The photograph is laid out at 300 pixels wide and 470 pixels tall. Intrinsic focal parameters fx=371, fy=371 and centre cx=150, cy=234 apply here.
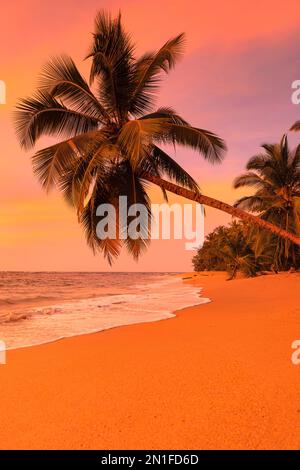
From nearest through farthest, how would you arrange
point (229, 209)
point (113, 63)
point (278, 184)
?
point (229, 209) → point (113, 63) → point (278, 184)

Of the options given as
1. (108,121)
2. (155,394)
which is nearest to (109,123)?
(108,121)

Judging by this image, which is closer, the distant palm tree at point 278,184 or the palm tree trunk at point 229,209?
the palm tree trunk at point 229,209

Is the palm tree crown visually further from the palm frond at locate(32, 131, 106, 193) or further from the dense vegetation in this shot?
the dense vegetation

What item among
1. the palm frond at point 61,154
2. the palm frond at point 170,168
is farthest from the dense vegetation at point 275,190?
the palm frond at point 61,154

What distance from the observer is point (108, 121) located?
32.3 ft

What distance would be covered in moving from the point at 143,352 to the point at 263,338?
2372mm

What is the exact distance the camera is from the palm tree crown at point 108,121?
9344 millimetres

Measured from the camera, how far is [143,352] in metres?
6.38

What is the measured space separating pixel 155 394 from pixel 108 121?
294 inches

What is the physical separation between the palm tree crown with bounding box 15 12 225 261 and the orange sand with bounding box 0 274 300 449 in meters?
4.16

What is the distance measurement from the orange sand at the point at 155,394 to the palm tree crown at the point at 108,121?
416cm

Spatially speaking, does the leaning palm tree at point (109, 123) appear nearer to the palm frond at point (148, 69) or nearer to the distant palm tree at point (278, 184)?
the palm frond at point (148, 69)

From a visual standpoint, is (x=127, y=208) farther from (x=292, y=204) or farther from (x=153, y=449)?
(x=292, y=204)

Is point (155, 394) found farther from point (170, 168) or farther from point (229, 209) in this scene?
point (170, 168)
